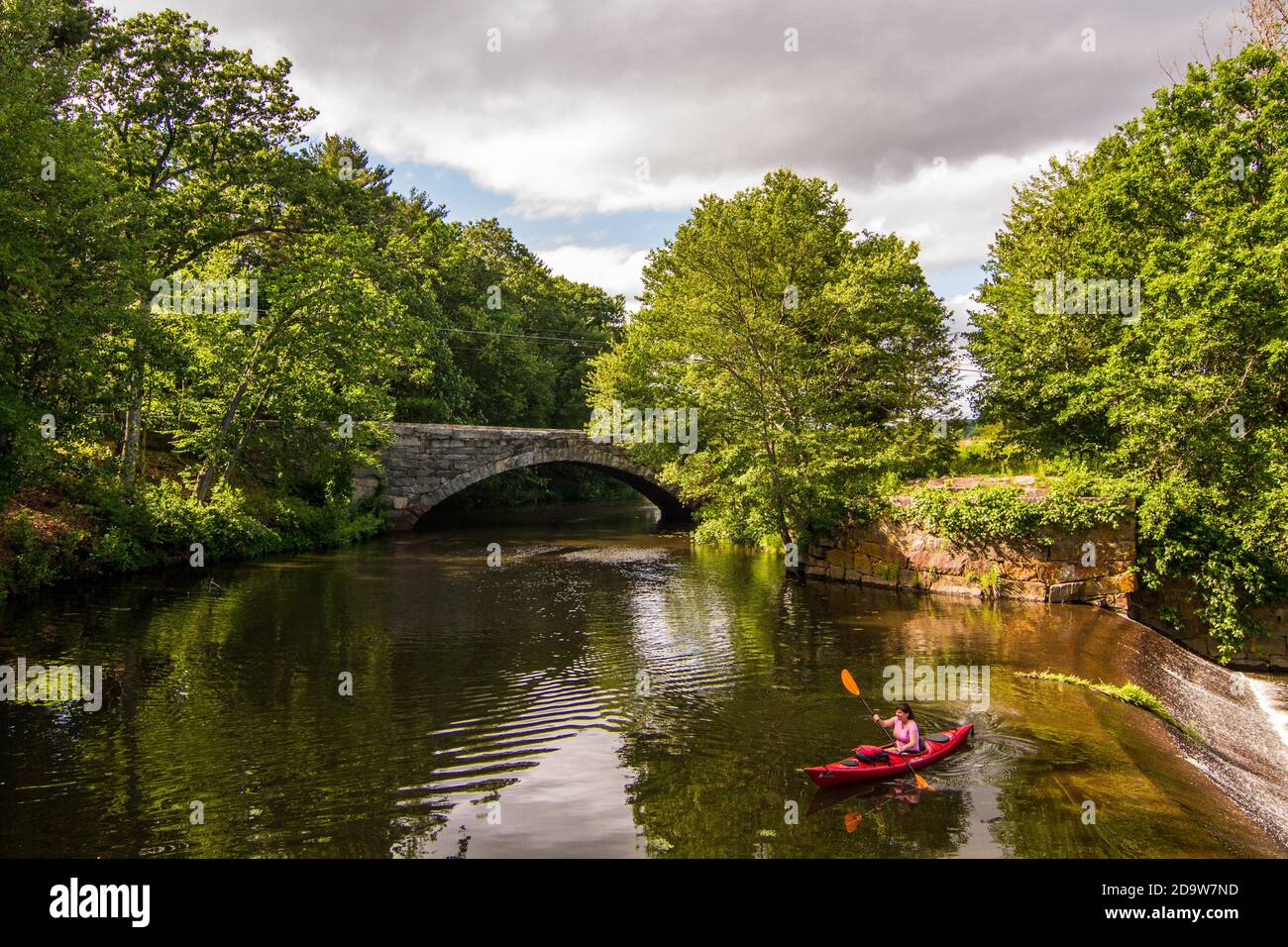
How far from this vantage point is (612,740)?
9.15 meters

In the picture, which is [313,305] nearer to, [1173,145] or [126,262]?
[126,262]

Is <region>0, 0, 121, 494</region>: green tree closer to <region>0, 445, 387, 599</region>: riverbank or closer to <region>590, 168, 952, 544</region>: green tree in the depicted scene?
<region>0, 445, 387, 599</region>: riverbank

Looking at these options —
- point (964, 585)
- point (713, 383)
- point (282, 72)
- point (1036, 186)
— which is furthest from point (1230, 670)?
point (282, 72)

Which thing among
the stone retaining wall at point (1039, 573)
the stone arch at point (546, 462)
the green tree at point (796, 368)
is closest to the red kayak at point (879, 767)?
the stone retaining wall at point (1039, 573)

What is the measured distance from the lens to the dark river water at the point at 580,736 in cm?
672

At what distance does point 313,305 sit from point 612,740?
19.0 m

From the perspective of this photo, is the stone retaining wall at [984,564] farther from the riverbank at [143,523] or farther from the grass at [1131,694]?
the riverbank at [143,523]

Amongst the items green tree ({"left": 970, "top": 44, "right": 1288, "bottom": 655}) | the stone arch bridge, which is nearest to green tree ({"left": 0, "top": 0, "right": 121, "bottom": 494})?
the stone arch bridge

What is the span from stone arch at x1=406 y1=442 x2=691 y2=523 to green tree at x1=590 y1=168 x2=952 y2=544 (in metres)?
9.88

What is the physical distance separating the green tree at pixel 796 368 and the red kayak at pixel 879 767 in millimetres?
12364

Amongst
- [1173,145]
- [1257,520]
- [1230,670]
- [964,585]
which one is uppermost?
[1173,145]

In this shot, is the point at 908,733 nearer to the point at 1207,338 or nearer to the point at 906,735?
the point at 906,735

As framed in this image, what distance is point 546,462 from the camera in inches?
1451

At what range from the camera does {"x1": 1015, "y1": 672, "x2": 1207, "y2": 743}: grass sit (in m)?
10.7
